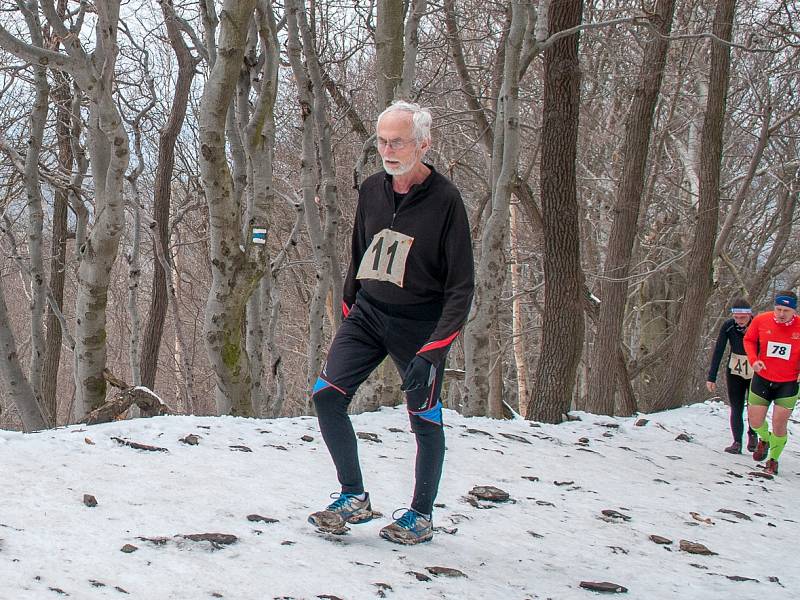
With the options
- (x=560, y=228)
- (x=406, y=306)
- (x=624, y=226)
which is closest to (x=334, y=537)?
(x=406, y=306)

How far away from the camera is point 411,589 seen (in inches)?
128

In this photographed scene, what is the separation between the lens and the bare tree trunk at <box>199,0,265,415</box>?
19.6ft

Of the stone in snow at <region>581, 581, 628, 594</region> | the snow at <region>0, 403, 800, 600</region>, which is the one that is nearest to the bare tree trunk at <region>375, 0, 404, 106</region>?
the snow at <region>0, 403, 800, 600</region>

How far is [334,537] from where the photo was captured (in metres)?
3.73

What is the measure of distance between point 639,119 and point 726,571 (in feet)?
25.5

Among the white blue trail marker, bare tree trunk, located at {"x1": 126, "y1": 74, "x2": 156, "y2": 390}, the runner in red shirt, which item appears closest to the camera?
the white blue trail marker

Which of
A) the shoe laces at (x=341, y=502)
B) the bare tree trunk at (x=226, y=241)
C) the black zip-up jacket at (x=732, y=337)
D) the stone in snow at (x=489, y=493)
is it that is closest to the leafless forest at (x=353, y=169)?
the bare tree trunk at (x=226, y=241)

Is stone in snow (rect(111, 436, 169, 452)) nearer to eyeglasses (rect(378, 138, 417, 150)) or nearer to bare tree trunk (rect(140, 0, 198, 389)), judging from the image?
eyeglasses (rect(378, 138, 417, 150))

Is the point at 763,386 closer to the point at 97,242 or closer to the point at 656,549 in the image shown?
the point at 656,549

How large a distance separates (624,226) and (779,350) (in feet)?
12.4

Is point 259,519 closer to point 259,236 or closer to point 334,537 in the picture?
point 334,537

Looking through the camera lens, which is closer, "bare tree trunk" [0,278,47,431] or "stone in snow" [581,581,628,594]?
"stone in snow" [581,581,628,594]

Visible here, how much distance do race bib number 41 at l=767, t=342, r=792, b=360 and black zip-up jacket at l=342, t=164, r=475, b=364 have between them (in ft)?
18.0

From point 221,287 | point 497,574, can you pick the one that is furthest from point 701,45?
point 497,574
